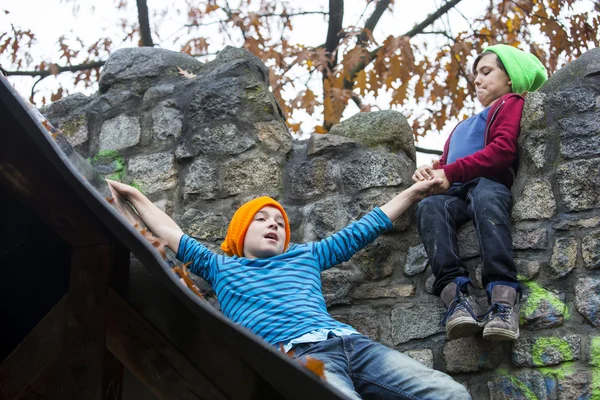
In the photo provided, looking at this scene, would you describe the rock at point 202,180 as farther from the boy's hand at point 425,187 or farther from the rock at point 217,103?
the boy's hand at point 425,187

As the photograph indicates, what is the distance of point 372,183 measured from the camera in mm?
3705

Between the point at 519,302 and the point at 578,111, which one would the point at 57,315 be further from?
the point at 578,111

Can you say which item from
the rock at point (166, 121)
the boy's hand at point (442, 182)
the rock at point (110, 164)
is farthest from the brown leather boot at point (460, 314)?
the rock at point (110, 164)

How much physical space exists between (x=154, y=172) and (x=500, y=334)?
1.94m

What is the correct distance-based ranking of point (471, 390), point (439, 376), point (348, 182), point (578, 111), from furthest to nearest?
point (348, 182), point (578, 111), point (471, 390), point (439, 376)

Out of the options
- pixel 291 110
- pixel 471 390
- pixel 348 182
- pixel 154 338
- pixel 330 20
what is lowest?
pixel 471 390

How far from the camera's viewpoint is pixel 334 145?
12.7 ft

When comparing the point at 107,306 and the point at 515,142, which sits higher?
the point at 515,142

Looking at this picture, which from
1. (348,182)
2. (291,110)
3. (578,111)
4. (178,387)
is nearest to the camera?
(178,387)

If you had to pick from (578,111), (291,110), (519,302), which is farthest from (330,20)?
(519,302)

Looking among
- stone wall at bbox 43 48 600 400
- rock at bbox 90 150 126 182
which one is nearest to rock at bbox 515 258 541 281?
stone wall at bbox 43 48 600 400

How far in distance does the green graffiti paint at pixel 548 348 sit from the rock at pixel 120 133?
7.34ft

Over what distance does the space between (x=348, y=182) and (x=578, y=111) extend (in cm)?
107

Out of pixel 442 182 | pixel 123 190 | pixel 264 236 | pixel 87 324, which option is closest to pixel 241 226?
pixel 264 236
